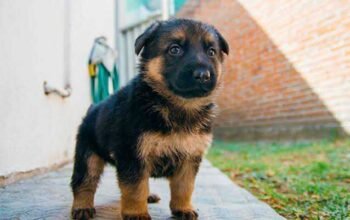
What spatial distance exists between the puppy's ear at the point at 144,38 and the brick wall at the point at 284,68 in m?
6.00

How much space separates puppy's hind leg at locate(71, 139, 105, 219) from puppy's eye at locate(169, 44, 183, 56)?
96 centimetres

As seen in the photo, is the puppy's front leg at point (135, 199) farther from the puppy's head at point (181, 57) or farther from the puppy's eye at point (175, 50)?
the puppy's eye at point (175, 50)

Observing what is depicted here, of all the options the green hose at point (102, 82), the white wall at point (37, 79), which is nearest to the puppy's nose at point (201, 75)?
the white wall at point (37, 79)

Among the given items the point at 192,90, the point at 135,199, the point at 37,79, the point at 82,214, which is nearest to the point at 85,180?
the point at 82,214

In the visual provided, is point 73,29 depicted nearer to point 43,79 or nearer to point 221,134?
point 43,79

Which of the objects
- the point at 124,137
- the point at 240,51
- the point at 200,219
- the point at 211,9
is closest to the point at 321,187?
the point at 200,219

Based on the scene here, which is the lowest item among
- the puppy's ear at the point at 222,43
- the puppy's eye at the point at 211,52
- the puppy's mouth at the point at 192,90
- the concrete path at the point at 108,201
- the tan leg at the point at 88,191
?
→ the concrete path at the point at 108,201

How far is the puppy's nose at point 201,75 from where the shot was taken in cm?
291

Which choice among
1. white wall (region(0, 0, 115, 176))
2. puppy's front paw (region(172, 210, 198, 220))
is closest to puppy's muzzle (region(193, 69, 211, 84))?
puppy's front paw (region(172, 210, 198, 220))

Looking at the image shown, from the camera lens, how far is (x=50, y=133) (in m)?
5.21

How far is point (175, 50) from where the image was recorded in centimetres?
316

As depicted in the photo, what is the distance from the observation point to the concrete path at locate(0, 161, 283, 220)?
3.14 m

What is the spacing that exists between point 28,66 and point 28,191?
127 cm

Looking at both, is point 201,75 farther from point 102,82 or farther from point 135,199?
point 102,82
